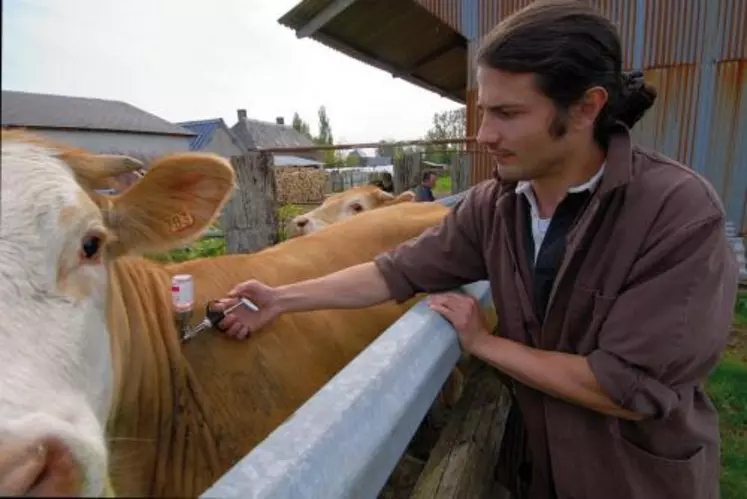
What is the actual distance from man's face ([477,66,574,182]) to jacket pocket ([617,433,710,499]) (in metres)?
0.87

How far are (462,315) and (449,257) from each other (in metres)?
0.45

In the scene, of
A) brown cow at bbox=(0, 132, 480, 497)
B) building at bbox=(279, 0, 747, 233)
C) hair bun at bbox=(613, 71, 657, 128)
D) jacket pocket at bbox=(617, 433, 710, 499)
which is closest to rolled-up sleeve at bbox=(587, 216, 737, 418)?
jacket pocket at bbox=(617, 433, 710, 499)

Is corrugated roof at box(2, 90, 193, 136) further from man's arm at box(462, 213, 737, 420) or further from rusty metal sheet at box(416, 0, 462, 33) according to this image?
rusty metal sheet at box(416, 0, 462, 33)

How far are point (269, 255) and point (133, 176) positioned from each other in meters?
1.25

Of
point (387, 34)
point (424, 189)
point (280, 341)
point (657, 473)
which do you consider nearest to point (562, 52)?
point (657, 473)

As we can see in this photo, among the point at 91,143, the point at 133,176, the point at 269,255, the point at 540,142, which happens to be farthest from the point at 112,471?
the point at 269,255

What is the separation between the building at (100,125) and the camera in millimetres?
272

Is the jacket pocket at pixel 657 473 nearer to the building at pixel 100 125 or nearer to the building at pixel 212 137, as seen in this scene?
the building at pixel 212 137

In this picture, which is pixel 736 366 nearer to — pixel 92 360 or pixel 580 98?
pixel 580 98

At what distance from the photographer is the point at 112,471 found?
0.26 m

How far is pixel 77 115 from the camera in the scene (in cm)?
35

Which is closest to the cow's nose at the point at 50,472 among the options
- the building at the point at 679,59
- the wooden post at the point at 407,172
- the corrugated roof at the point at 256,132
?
the corrugated roof at the point at 256,132

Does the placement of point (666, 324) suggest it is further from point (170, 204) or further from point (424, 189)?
point (424, 189)

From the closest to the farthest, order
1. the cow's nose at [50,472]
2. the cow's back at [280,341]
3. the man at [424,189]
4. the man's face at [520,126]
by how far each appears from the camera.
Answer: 1. the cow's nose at [50,472]
2. the man's face at [520,126]
3. the cow's back at [280,341]
4. the man at [424,189]
